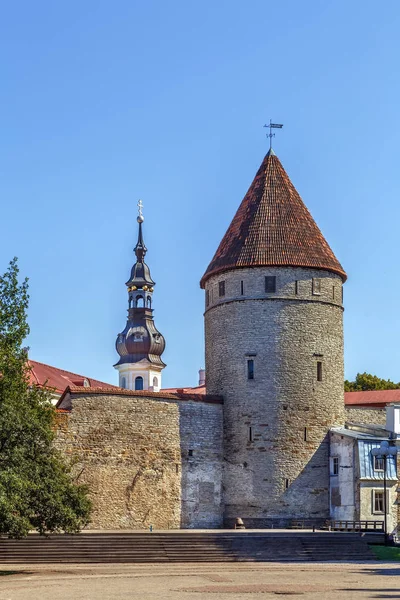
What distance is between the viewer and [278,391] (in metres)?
48.0

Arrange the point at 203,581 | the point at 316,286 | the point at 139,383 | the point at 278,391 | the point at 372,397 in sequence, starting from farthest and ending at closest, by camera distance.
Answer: the point at 139,383 → the point at 372,397 → the point at 316,286 → the point at 278,391 → the point at 203,581

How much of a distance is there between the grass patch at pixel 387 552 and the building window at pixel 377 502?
20.4 feet

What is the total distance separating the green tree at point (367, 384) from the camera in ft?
269

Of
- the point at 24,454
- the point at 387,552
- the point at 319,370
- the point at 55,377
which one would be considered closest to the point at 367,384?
the point at 55,377

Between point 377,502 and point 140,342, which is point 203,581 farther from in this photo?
point 140,342

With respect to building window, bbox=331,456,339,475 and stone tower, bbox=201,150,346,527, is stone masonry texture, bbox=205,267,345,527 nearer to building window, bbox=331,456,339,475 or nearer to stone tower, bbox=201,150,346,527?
stone tower, bbox=201,150,346,527

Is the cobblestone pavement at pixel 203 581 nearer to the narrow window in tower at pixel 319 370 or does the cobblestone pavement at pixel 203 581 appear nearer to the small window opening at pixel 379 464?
the small window opening at pixel 379 464

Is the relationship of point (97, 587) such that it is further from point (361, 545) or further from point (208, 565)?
point (361, 545)

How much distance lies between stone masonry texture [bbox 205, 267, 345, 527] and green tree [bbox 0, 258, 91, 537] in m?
13.6

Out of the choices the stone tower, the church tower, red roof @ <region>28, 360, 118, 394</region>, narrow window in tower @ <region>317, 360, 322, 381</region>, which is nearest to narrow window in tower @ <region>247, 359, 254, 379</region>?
the stone tower

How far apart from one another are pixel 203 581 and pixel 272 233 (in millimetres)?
23509

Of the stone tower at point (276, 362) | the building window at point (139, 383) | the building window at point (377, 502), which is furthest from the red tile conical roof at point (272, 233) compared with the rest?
the building window at point (139, 383)

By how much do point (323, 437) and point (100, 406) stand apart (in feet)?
34.0

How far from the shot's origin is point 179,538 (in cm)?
3844
